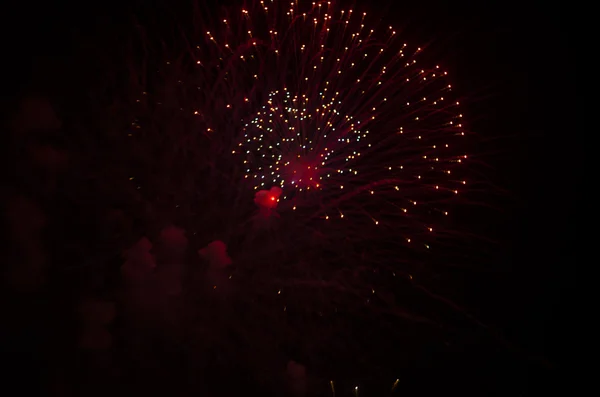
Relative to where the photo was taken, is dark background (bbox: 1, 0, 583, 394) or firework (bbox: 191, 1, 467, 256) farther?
dark background (bbox: 1, 0, 583, 394)

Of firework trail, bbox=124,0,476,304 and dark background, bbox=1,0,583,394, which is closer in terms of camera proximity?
firework trail, bbox=124,0,476,304

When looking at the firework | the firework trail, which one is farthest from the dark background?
the firework trail

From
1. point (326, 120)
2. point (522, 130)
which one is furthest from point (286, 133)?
point (522, 130)

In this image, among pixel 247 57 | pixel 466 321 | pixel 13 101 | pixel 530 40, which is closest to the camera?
pixel 13 101

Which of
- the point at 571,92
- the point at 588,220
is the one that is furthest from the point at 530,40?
the point at 588,220

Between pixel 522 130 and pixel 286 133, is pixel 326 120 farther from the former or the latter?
pixel 522 130

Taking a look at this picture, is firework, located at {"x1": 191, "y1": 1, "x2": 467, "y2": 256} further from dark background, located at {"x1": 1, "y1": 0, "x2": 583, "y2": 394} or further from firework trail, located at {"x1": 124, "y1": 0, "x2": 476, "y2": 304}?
dark background, located at {"x1": 1, "y1": 0, "x2": 583, "y2": 394}

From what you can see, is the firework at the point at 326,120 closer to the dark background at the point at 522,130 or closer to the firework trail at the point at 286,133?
the firework trail at the point at 286,133

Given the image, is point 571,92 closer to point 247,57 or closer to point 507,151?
point 507,151
